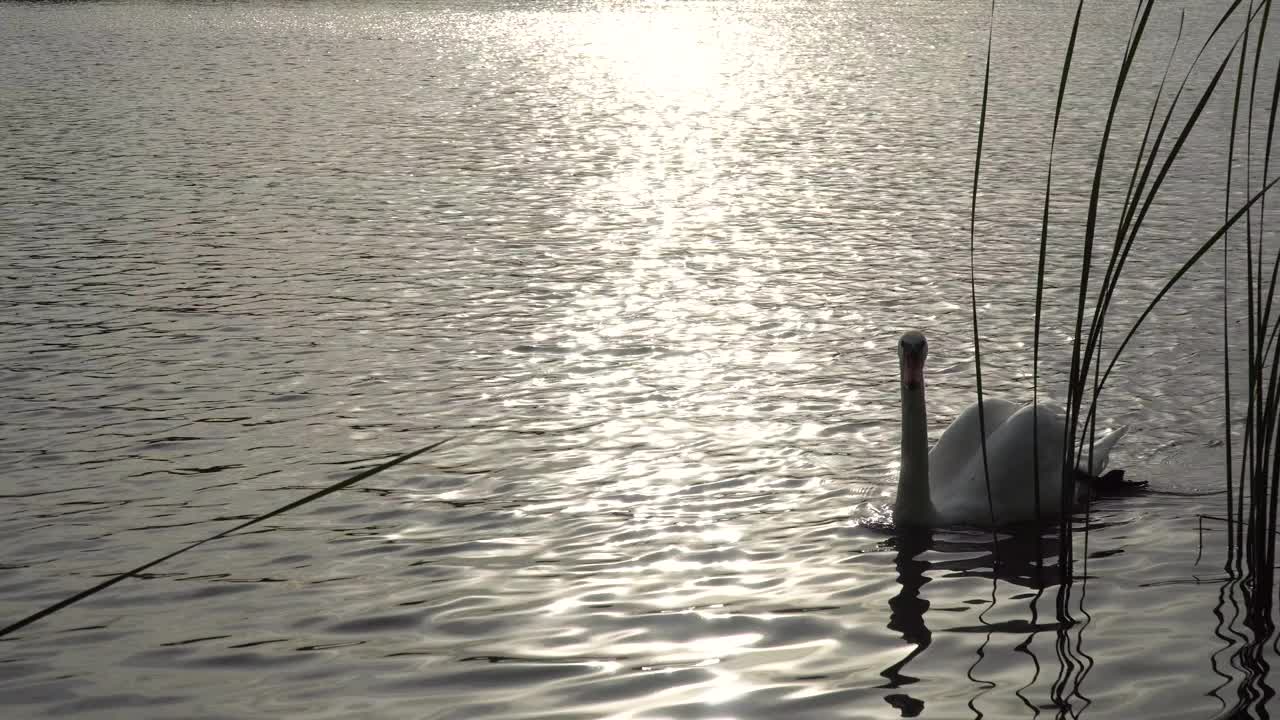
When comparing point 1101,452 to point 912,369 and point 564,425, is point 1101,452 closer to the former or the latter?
point 912,369

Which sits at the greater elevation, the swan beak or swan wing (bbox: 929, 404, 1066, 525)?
the swan beak

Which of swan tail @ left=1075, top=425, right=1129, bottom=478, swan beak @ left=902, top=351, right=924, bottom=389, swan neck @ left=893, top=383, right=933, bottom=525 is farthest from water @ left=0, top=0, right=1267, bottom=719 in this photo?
swan beak @ left=902, top=351, right=924, bottom=389

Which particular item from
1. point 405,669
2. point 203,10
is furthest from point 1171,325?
point 203,10

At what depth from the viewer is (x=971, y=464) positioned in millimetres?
7023

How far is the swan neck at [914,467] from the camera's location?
661 cm

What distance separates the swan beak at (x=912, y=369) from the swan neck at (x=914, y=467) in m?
0.02

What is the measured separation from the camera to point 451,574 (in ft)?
21.2

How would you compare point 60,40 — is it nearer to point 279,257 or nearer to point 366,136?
point 366,136

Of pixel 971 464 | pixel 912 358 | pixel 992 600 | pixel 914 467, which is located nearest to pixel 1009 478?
pixel 971 464

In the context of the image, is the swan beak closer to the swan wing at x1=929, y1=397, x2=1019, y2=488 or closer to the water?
the swan wing at x1=929, y1=397, x2=1019, y2=488

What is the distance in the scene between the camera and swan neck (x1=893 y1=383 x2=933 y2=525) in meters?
6.61

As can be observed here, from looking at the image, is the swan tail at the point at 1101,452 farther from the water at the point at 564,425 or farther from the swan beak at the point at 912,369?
the swan beak at the point at 912,369

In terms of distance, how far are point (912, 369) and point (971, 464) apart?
647mm

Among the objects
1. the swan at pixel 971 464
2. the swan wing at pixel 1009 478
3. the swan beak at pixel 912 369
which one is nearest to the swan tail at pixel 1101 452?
the swan at pixel 971 464
